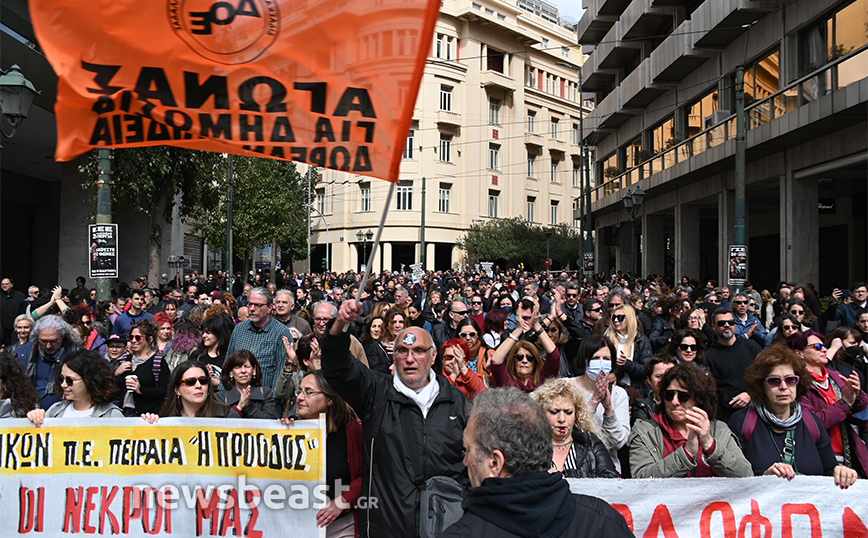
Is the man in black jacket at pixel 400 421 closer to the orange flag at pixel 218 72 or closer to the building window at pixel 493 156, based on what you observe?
the orange flag at pixel 218 72

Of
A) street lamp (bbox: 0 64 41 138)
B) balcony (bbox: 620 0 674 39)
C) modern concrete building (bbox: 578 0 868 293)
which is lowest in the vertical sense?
street lamp (bbox: 0 64 41 138)

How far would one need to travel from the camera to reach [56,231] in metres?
27.3

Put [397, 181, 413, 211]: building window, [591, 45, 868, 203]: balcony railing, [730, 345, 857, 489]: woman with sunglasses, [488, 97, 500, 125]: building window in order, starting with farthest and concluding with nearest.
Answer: [488, 97, 500, 125]: building window, [397, 181, 413, 211]: building window, [591, 45, 868, 203]: balcony railing, [730, 345, 857, 489]: woman with sunglasses

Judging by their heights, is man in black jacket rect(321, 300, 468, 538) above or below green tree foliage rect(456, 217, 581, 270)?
below

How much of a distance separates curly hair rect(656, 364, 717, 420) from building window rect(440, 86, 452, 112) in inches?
2015

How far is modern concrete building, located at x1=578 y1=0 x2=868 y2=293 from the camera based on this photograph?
17.3 meters

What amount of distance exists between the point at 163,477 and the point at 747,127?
1927cm

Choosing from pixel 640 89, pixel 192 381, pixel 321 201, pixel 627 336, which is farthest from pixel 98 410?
pixel 321 201

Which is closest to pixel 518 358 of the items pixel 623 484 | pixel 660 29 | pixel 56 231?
pixel 623 484

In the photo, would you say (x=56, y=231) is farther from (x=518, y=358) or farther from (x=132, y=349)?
(x=518, y=358)

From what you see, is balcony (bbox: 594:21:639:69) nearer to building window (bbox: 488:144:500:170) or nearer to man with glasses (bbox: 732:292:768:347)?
building window (bbox: 488:144:500:170)

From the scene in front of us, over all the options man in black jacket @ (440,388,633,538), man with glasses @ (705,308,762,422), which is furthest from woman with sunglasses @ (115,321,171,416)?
man with glasses @ (705,308,762,422)

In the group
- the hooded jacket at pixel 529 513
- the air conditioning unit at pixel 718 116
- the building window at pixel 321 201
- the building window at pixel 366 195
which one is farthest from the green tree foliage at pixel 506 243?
the hooded jacket at pixel 529 513

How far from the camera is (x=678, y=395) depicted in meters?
4.57
